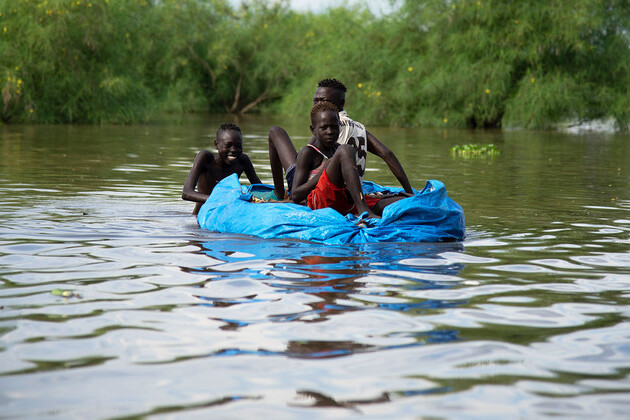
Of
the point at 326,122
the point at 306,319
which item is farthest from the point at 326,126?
the point at 306,319

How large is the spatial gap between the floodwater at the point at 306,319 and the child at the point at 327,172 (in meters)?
0.63

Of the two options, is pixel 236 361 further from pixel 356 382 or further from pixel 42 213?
pixel 42 213

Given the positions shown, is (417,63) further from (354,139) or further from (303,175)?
(303,175)

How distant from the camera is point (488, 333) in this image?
3961mm

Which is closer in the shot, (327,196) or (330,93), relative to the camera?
(327,196)

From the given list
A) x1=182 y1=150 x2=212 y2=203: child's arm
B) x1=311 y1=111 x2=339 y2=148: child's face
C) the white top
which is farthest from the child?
x1=182 y1=150 x2=212 y2=203: child's arm

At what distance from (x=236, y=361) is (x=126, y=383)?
0.49 m

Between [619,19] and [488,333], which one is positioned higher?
[619,19]

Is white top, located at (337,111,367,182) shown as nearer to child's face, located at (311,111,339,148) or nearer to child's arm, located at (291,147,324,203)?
child's face, located at (311,111,339,148)

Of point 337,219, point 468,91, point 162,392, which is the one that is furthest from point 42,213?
point 468,91

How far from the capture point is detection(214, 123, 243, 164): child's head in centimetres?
807

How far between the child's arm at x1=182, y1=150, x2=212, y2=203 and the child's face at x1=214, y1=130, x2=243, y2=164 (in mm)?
196

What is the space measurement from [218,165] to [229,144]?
49 cm

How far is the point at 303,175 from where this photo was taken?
23.2 feet
